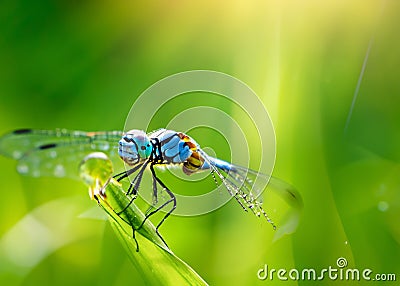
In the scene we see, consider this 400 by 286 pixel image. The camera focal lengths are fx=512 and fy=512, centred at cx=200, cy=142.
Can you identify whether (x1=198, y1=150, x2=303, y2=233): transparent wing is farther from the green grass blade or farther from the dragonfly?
the green grass blade

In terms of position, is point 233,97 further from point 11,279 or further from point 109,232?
point 11,279

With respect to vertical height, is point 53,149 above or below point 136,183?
above

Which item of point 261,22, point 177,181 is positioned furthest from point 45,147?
point 261,22
